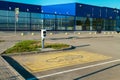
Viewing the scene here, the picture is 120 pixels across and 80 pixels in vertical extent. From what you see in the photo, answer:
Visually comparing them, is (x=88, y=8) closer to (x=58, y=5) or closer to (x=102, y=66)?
(x=58, y=5)

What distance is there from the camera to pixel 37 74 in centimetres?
956

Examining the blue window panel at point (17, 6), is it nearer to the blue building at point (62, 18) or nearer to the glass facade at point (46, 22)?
the blue building at point (62, 18)

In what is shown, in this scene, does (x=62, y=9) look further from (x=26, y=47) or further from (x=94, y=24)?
(x=26, y=47)

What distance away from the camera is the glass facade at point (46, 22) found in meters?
43.0

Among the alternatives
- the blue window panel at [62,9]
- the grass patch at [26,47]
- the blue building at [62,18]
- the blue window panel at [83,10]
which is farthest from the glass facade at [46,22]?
the grass patch at [26,47]

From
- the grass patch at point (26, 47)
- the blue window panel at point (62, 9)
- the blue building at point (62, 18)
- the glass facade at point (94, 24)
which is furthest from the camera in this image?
the blue window panel at point (62, 9)

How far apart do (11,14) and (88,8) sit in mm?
22295

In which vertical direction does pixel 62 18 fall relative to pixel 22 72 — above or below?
above

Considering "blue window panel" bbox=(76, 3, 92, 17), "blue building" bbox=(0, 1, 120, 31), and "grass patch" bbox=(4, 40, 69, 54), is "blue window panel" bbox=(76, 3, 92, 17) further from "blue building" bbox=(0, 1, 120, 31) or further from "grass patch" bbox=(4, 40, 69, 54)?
"grass patch" bbox=(4, 40, 69, 54)

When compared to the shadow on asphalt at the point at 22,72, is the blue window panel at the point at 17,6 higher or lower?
higher

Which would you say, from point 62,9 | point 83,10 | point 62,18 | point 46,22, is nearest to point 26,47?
point 46,22

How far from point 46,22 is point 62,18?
4.61 m

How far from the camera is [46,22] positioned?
156 ft

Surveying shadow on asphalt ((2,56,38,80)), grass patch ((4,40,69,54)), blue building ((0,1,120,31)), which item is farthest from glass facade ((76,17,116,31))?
shadow on asphalt ((2,56,38,80))
